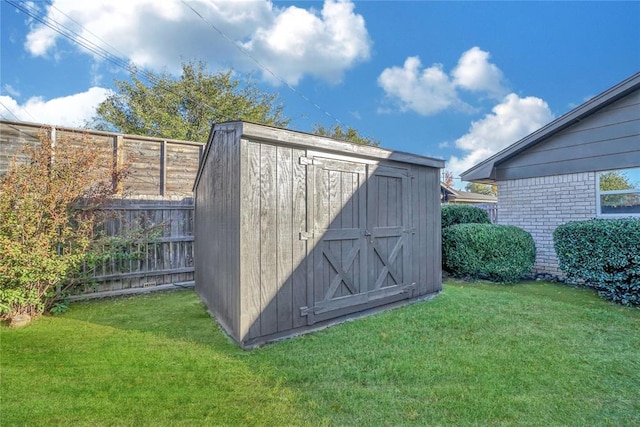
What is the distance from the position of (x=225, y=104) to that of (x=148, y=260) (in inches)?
454

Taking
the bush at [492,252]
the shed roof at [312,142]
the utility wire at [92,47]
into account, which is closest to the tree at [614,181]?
the bush at [492,252]

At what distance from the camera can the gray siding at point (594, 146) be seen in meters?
5.89

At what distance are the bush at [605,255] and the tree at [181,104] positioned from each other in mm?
12332

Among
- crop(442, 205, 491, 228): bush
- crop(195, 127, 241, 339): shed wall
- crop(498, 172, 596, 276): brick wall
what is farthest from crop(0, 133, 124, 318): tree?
crop(498, 172, 596, 276): brick wall

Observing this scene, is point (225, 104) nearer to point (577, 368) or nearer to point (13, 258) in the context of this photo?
point (13, 258)

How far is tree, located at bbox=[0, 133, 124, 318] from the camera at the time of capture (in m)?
3.81

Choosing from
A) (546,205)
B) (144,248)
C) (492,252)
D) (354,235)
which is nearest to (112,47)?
(144,248)

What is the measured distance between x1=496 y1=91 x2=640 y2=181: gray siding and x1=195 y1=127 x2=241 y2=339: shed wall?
23.3ft

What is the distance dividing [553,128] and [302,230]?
6.36 meters

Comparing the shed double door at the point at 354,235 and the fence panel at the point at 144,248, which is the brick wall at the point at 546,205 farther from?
the fence panel at the point at 144,248

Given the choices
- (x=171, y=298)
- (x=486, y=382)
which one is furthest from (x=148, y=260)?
(x=486, y=382)

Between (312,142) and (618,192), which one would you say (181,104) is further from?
(618,192)

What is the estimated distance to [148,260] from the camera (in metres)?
5.88

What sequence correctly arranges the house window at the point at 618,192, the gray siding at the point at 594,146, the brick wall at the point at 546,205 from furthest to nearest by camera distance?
the brick wall at the point at 546,205, the house window at the point at 618,192, the gray siding at the point at 594,146
